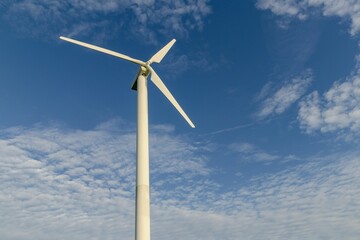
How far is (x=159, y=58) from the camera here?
154 ft

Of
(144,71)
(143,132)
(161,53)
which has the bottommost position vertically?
(143,132)

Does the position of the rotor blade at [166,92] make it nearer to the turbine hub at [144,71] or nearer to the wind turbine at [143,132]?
the wind turbine at [143,132]

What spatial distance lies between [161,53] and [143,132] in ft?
54.6

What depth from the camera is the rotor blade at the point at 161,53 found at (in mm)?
45366

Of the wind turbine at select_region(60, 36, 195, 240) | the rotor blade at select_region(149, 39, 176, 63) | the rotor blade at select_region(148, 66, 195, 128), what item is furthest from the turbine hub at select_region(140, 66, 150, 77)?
the rotor blade at select_region(149, 39, 176, 63)

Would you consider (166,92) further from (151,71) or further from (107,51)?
(107,51)

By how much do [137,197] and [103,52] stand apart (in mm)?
19175

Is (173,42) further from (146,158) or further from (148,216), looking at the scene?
(148,216)

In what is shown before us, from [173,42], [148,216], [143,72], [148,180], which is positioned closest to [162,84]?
[143,72]

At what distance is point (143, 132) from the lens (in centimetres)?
3519

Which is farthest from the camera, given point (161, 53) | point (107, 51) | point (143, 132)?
point (161, 53)

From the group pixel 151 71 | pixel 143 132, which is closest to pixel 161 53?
pixel 151 71

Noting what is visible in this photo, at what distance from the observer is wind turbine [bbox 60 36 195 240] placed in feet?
100

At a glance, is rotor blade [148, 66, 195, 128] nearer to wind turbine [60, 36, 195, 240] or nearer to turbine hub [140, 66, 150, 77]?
wind turbine [60, 36, 195, 240]
